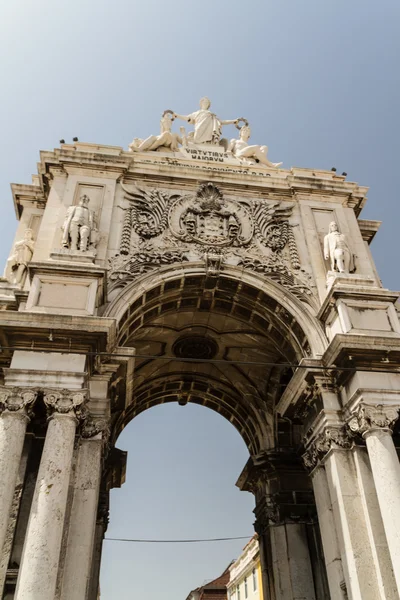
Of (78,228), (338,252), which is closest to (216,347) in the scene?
(338,252)

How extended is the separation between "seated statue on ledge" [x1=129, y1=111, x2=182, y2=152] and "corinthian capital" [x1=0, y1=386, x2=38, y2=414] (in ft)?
36.4

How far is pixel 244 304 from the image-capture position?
16.2 metres

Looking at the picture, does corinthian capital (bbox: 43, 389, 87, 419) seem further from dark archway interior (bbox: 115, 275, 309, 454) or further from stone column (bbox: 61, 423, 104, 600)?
dark archway interior (bbox: 115, 275, 309, 454)

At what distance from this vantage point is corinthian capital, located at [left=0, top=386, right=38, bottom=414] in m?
10.9

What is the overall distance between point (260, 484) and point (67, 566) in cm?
1005

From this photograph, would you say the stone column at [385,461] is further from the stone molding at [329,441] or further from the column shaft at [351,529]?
the column shaft at [351,529]

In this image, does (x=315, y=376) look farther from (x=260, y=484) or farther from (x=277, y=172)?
(x=277, y=172)

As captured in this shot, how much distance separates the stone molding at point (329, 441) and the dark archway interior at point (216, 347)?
105 inches

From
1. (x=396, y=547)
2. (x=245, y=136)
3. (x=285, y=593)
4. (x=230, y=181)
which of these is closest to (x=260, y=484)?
(x=285, y=593)

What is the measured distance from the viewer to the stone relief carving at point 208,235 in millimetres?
15391

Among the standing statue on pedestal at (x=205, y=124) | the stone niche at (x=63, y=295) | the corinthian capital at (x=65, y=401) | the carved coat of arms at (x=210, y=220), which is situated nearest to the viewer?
the corinthian capital at (x=65, y=401)

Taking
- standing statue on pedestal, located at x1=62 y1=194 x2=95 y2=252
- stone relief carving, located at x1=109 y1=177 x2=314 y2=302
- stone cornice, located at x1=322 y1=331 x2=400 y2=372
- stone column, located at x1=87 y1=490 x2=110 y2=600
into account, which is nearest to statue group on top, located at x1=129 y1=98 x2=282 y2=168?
stone relief carving, located at x1=109 y1=177 x2=314 y2=302

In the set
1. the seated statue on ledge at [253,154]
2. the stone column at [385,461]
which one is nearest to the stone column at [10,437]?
the stone column at [385,461]

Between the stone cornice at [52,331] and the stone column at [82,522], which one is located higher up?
the stone cornice at [52,331]
